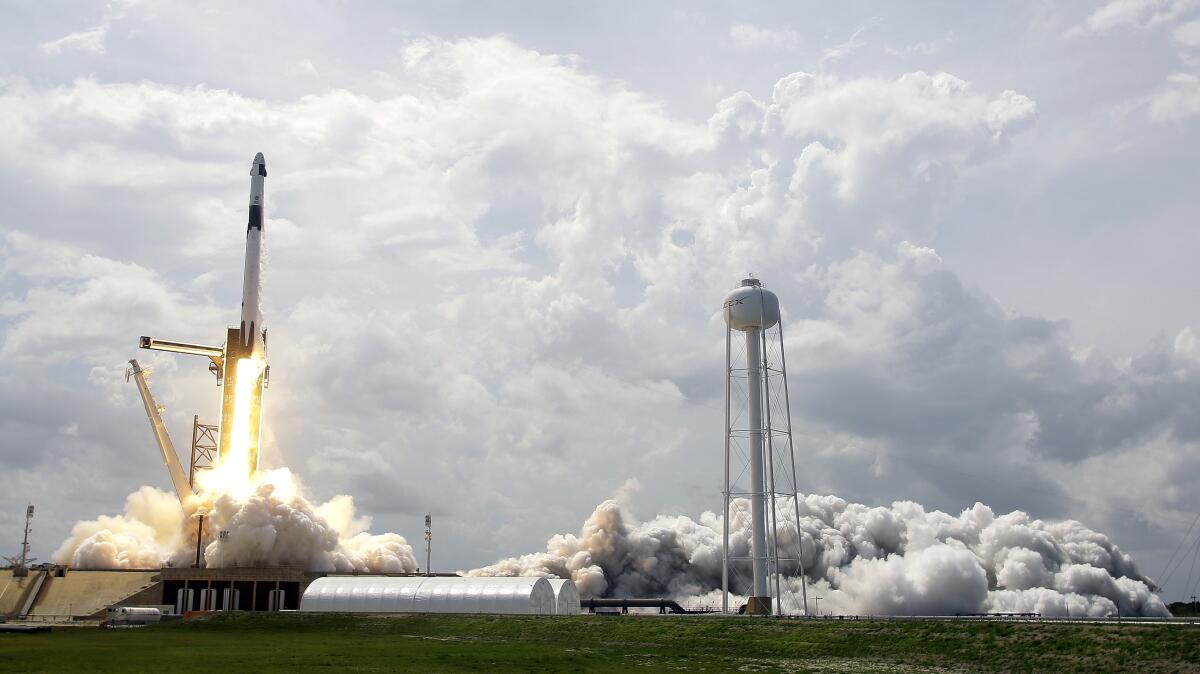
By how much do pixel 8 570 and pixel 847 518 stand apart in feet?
292

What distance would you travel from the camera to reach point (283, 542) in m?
99.8

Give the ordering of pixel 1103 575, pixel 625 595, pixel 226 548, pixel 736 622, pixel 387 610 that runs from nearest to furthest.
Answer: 1. pixel 736 622
2. pixel 387 610
3. pixel 226 548
4. pixel 1103 575
5. pixel 625 595

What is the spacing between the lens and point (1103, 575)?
350 ft

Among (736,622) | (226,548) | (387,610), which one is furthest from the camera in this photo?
(226,548)

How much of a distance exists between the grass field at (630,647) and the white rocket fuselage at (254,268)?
3154 cm

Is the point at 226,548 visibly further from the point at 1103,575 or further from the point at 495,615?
the point at 1103,575

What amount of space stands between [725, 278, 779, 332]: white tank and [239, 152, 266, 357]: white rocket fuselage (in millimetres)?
43002

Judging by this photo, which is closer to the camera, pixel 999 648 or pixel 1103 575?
pixel 999 648

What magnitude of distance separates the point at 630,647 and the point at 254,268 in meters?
54.8

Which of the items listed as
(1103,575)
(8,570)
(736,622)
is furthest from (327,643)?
(1103,575)

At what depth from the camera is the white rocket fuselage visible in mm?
99438

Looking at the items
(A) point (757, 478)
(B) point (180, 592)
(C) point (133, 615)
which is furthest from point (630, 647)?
(B) point (180, 592)

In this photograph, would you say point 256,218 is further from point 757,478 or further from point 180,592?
point 757,478

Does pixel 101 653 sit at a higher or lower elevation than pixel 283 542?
lower
